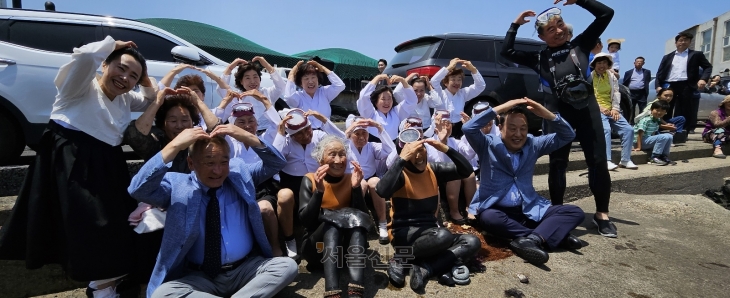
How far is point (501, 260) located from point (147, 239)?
260 centimetres

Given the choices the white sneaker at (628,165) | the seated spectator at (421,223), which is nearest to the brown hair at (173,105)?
the seated spectator at (421,223)

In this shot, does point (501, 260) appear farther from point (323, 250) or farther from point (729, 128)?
point (729, 128)

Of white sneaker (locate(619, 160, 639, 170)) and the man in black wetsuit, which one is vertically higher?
the man in black wetsuit

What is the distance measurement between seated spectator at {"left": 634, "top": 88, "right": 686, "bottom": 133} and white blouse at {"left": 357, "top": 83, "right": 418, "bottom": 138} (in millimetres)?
4505

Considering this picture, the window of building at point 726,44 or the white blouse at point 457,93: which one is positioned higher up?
the window of building at point 726,44

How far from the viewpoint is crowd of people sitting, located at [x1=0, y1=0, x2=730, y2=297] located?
2.24m

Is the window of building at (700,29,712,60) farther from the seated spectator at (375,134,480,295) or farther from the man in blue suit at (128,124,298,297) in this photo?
the man in blue suit at (128,124,298,297)

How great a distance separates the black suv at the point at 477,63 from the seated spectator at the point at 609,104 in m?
1.20

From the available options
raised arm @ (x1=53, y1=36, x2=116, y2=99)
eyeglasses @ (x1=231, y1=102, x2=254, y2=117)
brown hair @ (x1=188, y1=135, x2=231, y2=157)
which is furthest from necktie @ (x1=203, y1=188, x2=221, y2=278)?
eyeglasses @ (x1=231, y1=102, x2=254, y2=117)

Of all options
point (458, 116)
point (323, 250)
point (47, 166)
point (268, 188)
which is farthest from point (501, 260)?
point (47, 166)

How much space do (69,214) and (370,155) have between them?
93.3 inches

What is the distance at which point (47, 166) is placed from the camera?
7.45 ft

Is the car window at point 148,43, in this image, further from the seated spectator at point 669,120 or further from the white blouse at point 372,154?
the seated spectator at point 669,120

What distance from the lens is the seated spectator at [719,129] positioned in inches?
277
